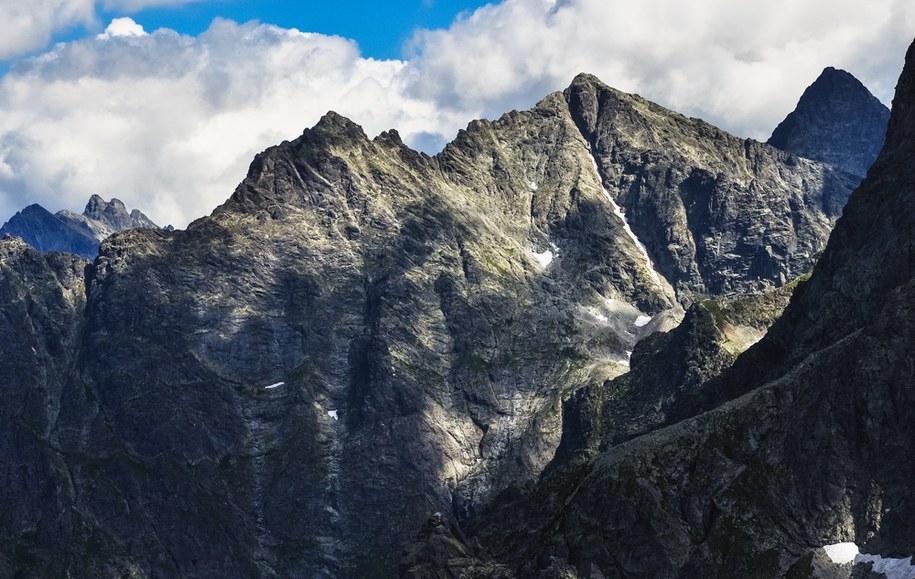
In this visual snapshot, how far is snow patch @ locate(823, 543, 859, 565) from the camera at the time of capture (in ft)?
568

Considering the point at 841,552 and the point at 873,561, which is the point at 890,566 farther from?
the point at 841,552

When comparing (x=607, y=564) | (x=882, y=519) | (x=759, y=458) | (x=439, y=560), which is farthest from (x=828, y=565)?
(x=439, y=560)

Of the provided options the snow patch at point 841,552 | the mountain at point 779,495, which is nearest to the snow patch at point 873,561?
the snow patch at point 841,552

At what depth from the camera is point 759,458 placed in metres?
192

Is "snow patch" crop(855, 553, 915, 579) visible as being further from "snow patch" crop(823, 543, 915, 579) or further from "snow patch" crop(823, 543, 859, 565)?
"snow patch" crop(823, 543, 859, 565)

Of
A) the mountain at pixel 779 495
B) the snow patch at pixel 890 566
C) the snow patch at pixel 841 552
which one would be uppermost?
the mountain at pixel 779 495

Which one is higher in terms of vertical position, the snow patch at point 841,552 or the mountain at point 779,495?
the mountain at point 779,495

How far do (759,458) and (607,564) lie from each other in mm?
28085

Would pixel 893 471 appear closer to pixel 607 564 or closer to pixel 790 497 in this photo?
pixel 790 497

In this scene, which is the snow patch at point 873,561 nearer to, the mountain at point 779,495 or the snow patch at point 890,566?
the snow patch at point 890,566

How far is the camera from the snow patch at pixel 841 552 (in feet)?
568

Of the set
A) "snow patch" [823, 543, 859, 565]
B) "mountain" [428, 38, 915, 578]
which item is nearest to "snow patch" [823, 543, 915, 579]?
"snow patch" [823, 543, 859, 565]

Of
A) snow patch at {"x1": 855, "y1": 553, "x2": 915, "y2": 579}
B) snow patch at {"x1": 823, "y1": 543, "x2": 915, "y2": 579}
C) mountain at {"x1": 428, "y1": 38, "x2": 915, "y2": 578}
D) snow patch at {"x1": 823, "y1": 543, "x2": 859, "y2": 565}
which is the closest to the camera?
snow patch at {"x1": 855, "y1": 553, "x2": 915, "y2": 579}

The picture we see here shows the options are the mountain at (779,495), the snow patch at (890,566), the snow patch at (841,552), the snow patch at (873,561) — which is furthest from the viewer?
the mountain at (779,495)
